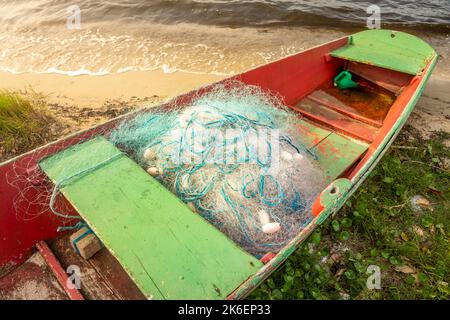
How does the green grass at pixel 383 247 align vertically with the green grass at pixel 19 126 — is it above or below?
below

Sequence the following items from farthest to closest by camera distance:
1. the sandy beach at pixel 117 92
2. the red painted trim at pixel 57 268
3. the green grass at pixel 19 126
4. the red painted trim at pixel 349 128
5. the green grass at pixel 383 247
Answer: the sandy beach at pixel 117 92 → the green grass at pixel 19 126 → the red painted trim at pixel 349 128 → the green grass at pixel 383 247 → the red painted trim at pixel 57 268

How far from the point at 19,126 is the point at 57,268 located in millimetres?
2985

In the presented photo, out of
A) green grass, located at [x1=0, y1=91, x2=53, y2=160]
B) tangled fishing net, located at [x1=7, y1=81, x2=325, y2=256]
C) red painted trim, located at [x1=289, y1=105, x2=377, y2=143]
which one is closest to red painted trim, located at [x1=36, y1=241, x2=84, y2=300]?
tangled fishing net, located at [x1=7, y1=81, x2=325, y2=256]

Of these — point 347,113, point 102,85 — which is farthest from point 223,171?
point 102,85

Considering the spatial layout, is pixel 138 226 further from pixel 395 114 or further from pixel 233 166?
pixel 395 114

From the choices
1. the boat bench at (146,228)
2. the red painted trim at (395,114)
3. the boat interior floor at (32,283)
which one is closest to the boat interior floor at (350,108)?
the red painted trim at (395,114)

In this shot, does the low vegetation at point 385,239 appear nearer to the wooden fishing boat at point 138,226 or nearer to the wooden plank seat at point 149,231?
the wooden fishing boat at point 138,226

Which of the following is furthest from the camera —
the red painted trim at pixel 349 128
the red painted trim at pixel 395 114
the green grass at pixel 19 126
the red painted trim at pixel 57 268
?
the green grass at pixel 19 126

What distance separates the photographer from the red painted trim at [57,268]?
2836 mm

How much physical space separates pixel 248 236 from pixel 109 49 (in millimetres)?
7752

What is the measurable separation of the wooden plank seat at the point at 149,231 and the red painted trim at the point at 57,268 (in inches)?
31.7

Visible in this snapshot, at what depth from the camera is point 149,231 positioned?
246 centimetres

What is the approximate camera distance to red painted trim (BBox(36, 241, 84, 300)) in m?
2.84

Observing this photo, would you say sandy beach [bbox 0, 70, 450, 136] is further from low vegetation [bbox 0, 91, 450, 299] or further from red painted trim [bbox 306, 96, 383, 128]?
red painted trim [bbox 306, 96, 383, 128]
